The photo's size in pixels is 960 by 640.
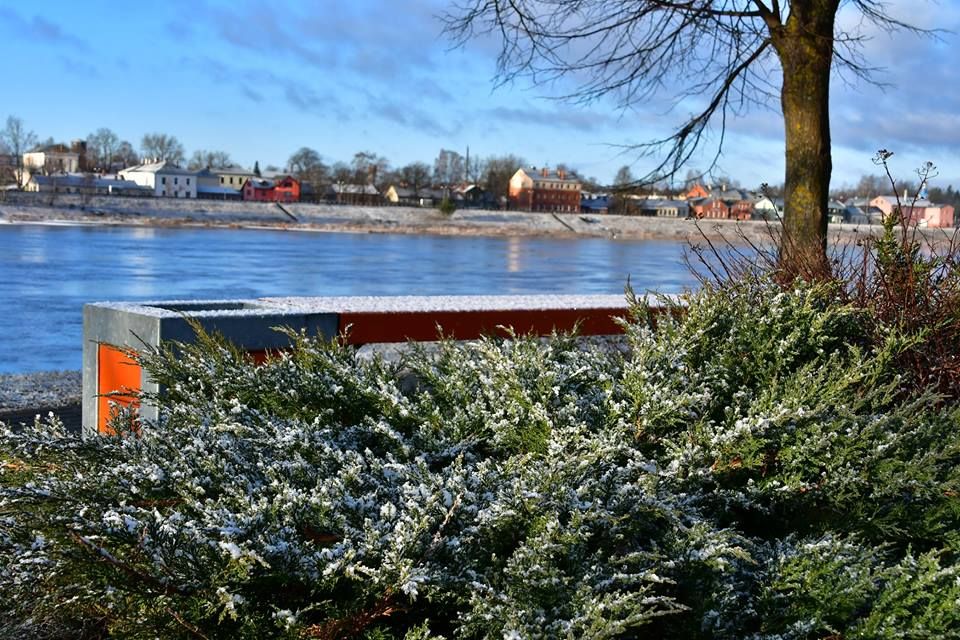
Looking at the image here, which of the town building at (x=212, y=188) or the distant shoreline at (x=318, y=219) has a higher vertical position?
the town building at (x=212, y=188)

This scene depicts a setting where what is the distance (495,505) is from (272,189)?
11500 centimetres

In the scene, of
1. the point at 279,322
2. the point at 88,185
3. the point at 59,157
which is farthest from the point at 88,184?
the point at 279,322

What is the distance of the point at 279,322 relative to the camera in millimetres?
4836

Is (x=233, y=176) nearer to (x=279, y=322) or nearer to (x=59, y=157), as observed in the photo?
(x=59, y=157)

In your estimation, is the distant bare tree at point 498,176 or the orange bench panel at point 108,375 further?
the distant bare tree at point 498,176

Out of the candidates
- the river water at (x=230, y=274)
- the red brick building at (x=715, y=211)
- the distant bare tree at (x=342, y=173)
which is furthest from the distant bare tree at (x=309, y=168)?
the red brick building at (x=715, y=211)

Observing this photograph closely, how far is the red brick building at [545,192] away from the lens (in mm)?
111562

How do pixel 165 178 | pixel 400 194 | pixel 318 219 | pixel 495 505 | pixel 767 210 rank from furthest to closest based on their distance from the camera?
pixel 400 194, pixel 165 178, pixel 318 219, pixel 767 210, pixel 495 505

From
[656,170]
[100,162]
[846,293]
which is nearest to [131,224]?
[656,170]

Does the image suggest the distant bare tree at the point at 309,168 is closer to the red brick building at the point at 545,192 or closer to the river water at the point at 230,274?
the red brick building at the point at 545,192

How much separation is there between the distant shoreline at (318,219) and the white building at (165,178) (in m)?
36.5

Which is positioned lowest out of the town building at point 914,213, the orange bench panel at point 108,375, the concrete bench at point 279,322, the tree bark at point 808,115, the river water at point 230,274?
the river water at point 230,274

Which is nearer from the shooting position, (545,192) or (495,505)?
(495,505)

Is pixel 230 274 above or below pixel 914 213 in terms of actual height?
below
